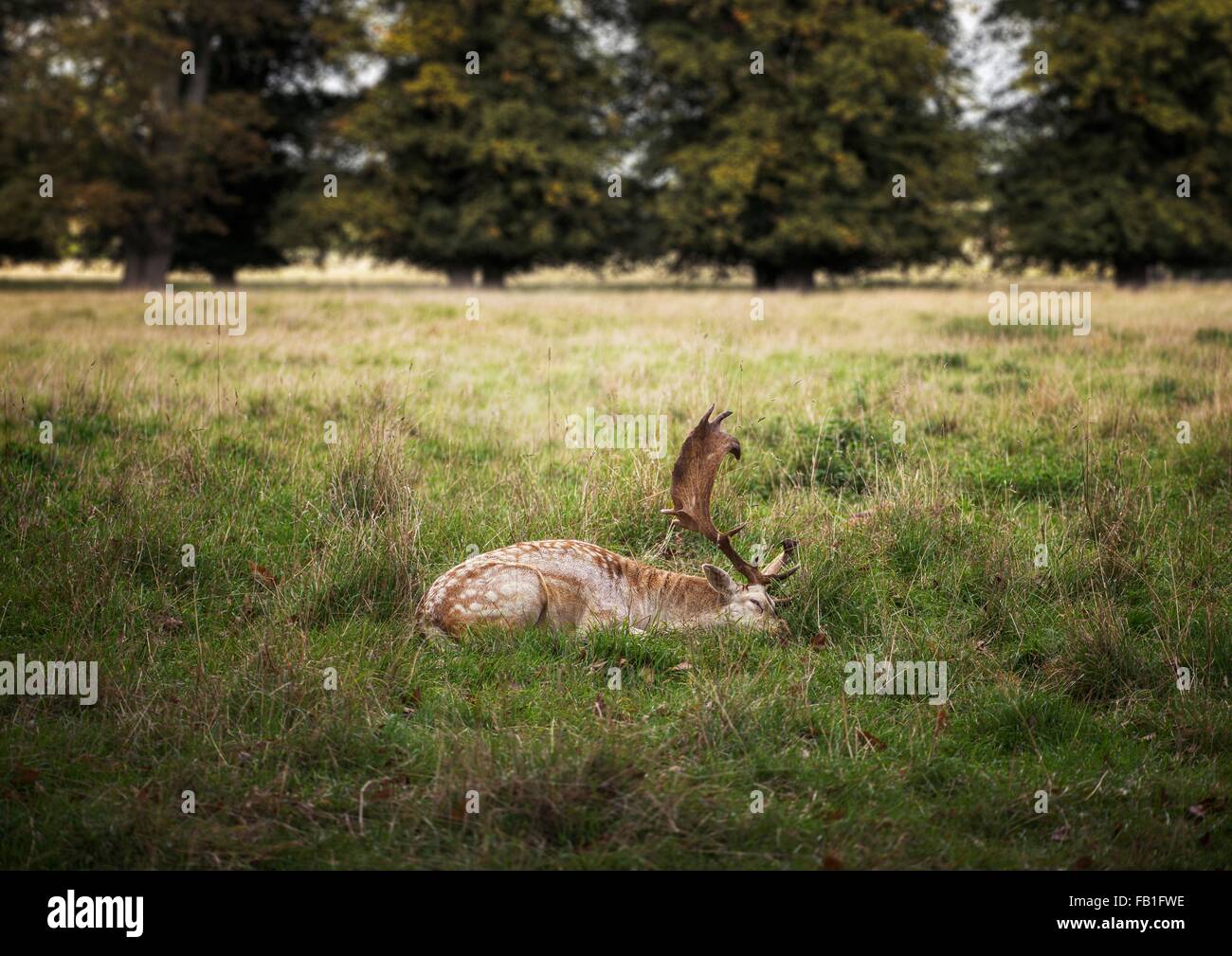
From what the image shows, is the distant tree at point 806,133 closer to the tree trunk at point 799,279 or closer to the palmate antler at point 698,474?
the tree trunk at point 799,279

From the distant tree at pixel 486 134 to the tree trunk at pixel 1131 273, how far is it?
16.0 meters

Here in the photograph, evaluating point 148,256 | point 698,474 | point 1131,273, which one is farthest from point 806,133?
point 698,474

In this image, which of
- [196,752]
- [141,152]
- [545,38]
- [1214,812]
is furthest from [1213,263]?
[196,752]

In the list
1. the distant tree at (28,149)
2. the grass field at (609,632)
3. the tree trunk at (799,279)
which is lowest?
the grass field at (609,632)

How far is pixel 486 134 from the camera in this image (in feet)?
98.9

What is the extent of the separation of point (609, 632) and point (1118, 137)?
32600mm

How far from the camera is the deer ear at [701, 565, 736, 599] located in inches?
243

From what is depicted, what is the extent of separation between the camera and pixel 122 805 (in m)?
4.31

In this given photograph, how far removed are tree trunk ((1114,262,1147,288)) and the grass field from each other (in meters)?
24.0

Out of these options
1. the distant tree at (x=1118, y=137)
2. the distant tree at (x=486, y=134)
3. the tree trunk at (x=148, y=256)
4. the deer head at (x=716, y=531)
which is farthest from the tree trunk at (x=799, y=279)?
the deer head at (x=716, y=531)

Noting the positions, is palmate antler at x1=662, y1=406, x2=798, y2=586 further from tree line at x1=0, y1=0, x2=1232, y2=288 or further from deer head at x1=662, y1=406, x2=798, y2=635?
tree line at x1=0, y1=0, x2=1232, y2=288

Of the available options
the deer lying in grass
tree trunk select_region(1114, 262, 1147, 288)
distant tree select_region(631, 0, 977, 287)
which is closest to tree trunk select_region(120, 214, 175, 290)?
distant tree select_region(631, 0, 977, 287)

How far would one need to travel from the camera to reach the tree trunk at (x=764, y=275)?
34.5 m
